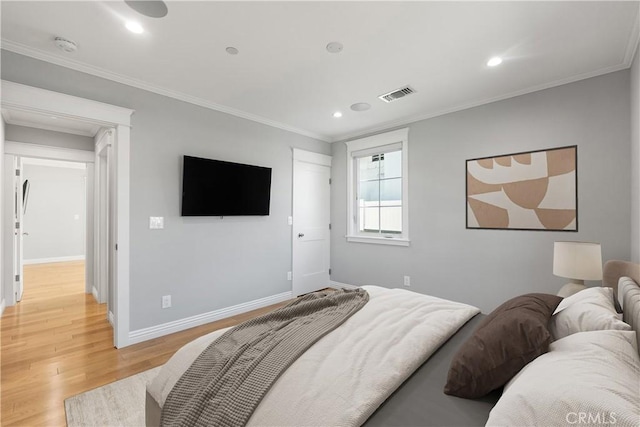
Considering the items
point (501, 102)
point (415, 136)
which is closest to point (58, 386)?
point (415, 136)

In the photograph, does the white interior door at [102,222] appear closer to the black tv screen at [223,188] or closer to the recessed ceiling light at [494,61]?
the black tv screen at [223,188]

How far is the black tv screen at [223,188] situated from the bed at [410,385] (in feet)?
6.83

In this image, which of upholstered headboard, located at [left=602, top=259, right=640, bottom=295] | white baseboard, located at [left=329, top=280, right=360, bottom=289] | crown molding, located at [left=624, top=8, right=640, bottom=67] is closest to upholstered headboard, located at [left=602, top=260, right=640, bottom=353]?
upholstered headboard, located at [left=602, top=259, right=640, bottom=295]

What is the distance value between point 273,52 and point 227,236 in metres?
2.19

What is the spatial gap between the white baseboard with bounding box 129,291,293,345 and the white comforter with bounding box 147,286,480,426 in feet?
5.96

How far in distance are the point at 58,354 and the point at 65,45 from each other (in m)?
2.67

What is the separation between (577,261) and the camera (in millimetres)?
2219

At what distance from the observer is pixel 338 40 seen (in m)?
2.12

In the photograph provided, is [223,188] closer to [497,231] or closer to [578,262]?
[497,231]

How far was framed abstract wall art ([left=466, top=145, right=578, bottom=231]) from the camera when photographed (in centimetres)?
270

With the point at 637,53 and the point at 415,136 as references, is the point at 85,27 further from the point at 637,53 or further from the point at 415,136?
the point at 637,53

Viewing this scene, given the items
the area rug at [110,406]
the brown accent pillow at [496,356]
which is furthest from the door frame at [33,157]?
the brown accent pillow at [496,356]

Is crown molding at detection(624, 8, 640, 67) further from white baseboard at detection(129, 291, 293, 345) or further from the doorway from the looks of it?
the doorway

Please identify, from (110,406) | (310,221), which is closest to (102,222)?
(110,406)
